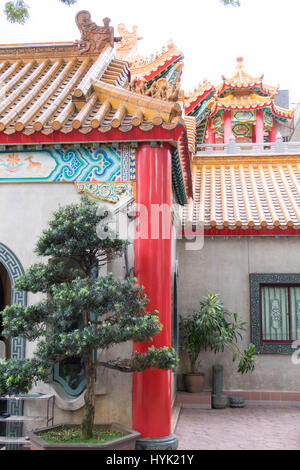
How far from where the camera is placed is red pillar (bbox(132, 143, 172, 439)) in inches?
199

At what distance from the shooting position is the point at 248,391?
28.3 feet

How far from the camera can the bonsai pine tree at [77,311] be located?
427 centimetres

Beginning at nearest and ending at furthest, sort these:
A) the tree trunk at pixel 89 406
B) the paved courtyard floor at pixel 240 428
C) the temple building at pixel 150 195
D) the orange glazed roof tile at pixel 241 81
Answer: the tree trunk at pixel 89 406 < the temple building at pixel 150 195 < the paved courtyard floor at pixel 240 428 < the orange glazed roof tile at pixel 241 81

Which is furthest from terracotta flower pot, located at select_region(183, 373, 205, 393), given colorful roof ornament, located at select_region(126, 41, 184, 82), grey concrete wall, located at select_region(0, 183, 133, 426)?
colorful roof ornament, located at select_region(126, 41, 184, 82)

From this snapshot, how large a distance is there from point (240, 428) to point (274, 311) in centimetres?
277

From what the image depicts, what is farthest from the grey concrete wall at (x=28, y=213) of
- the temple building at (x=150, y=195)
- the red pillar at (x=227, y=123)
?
the red pillar at (x=227, y=123)

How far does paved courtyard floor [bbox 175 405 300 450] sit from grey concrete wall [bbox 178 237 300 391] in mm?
1033

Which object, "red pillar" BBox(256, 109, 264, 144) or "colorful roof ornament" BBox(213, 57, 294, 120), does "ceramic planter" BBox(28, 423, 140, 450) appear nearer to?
"colorful roof ornament" BBox(213, 57, 294, 120)

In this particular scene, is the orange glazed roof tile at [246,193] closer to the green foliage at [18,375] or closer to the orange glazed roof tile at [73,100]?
the orange glazed roof tile at [73,100]

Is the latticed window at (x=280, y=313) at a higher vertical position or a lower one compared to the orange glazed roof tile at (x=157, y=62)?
lower

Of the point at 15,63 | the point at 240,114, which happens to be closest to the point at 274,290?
the point at 15,63

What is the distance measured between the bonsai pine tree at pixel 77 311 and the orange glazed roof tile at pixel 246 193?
14.9ft
